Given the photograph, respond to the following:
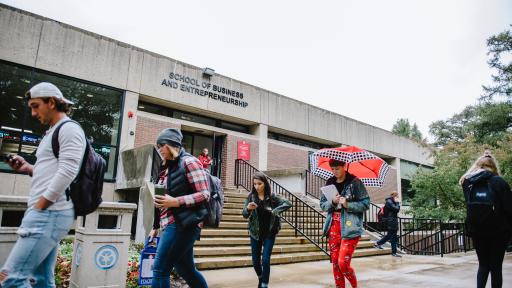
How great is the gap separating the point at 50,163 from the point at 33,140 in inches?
360

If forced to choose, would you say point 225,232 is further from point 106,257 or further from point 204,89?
point 204,89

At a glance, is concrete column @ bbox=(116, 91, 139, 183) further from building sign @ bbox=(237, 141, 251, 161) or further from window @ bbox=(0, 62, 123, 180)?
building sign @ bbox=(237, 141, 251, 161)

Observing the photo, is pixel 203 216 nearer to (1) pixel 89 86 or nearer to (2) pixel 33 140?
(2) pixel 33 140

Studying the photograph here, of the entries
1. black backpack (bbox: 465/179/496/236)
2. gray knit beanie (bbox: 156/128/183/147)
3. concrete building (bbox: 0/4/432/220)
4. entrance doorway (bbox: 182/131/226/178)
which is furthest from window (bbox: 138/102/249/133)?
black backpack (bbox: 465/179/496/236)

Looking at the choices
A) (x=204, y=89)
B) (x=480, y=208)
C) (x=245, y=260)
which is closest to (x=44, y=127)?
(x=204, y=89)

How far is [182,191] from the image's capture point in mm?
3266

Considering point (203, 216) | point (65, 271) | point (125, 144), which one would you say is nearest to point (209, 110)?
point (125, 144)

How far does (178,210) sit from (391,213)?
885cm

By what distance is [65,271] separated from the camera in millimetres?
5543

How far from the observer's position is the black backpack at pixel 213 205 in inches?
131

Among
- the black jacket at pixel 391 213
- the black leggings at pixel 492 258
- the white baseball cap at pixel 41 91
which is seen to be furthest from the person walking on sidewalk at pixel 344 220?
the black jacket at pixel 391 213

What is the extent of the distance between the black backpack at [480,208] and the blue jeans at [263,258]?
2505 mm

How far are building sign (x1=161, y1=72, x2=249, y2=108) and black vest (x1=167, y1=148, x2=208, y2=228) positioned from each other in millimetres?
10324

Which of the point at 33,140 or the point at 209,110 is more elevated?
the point at 209,110
